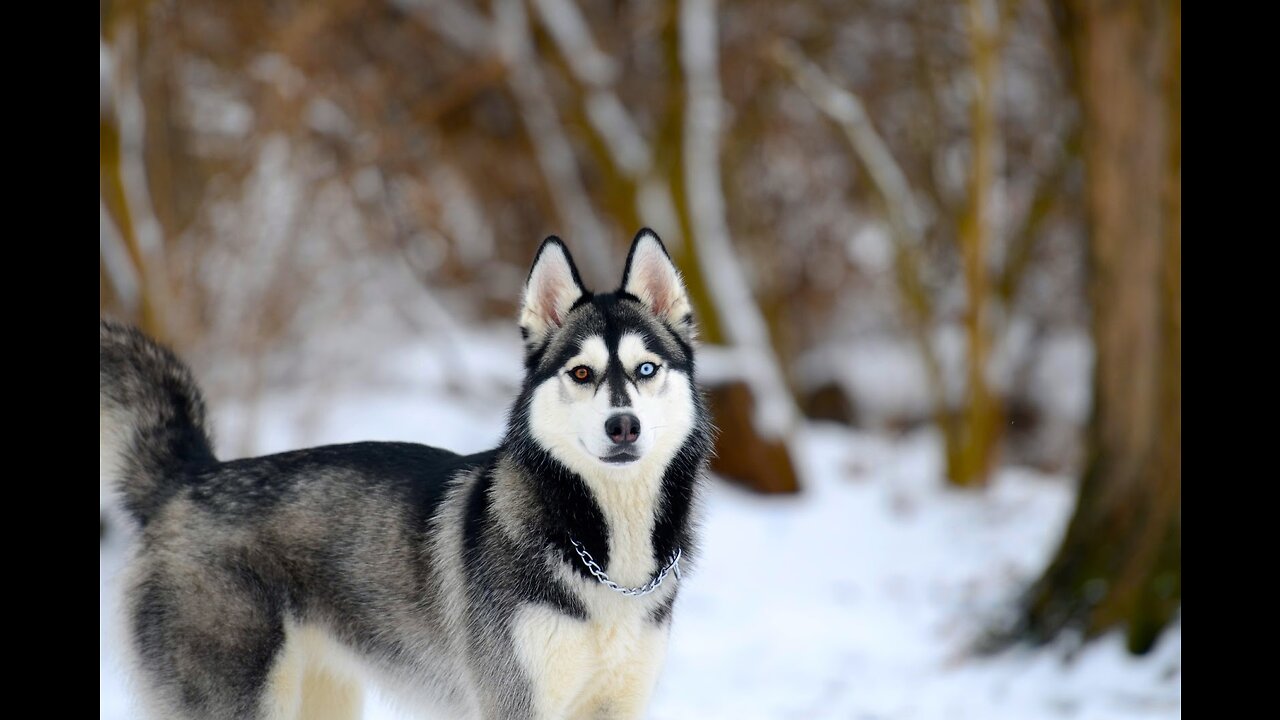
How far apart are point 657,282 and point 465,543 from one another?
102 cm

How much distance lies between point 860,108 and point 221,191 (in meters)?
7.40

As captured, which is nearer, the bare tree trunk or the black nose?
the black nose

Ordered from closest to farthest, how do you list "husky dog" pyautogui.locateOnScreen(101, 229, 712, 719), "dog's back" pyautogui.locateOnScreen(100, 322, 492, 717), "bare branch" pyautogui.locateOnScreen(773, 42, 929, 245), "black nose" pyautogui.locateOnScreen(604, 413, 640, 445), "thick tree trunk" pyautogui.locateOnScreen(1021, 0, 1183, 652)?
"black nose" pyautogui.locateOnScreen(604, 413, 640, 445)
"husky dog" pyautogui.locateOnScreen(101, 229, 712, 719)
"dog's back" pyautogui.locateOnScreen(100, 322, 492, 717)
"thick tree trunk" pyautogui.locateOnScreen(1021, 0, 1183, 652)
"bare branch" pyautogui.locateOnScreen(773, 42, 929, 245)

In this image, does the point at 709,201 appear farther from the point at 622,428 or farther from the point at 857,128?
the point at 622,428

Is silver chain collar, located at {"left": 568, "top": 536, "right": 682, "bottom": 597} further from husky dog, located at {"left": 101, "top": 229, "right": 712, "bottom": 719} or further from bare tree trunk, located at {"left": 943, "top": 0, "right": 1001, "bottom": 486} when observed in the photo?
bare tree trunk, located at {"left": 943, "top": 0, "right": 1001, "bottom": 486}

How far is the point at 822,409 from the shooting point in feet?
60.7

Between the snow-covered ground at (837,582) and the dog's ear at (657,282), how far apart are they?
78cm

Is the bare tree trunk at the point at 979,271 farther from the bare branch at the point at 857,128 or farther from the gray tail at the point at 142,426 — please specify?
the gray tail at the point at 142,426

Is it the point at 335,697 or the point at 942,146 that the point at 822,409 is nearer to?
the point at 942,146

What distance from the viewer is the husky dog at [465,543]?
12.1 ft

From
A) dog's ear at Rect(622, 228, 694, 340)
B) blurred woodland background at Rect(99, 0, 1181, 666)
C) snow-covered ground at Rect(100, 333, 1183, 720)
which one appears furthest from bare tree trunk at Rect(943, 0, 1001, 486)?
dog's ear at Rect(622, 228, 694, 340)

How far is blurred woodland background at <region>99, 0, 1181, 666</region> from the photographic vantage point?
688 cm

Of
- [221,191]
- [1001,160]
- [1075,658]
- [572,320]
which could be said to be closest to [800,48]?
[1001,160]

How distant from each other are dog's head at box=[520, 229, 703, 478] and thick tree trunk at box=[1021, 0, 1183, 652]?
11.7 feet
